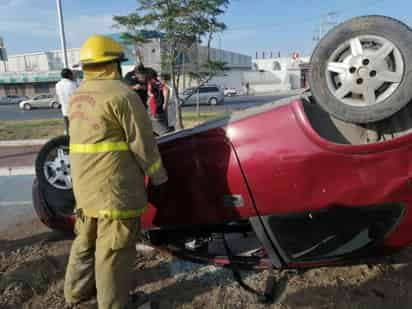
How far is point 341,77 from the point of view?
1.91 m

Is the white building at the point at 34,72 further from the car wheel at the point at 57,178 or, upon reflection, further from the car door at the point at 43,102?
the car wheel at the point at 57,178

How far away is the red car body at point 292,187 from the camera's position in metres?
1.91

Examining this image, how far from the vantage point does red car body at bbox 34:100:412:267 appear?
6.26ft

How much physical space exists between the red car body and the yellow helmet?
702 mm

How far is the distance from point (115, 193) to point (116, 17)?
788cm

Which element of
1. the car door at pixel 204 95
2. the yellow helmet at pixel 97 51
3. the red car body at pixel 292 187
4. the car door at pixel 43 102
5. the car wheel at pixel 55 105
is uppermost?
the yellow helmet at pixel 97 51

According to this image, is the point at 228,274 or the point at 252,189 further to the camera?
the point at 228,274

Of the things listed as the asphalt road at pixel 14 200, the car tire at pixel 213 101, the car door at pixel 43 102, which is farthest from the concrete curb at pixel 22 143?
the car door at pixel 43 102

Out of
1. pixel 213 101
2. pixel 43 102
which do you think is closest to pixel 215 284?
pixel 213 101

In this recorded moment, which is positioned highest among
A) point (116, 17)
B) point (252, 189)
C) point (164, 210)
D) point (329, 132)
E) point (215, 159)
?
point (116, 17)

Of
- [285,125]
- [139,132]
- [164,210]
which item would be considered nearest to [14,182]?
[164,210]

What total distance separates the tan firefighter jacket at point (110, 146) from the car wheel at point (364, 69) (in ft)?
3.32

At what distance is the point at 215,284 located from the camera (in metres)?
2.53

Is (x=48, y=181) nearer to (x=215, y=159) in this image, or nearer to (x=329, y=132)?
(x=215, y=159)
